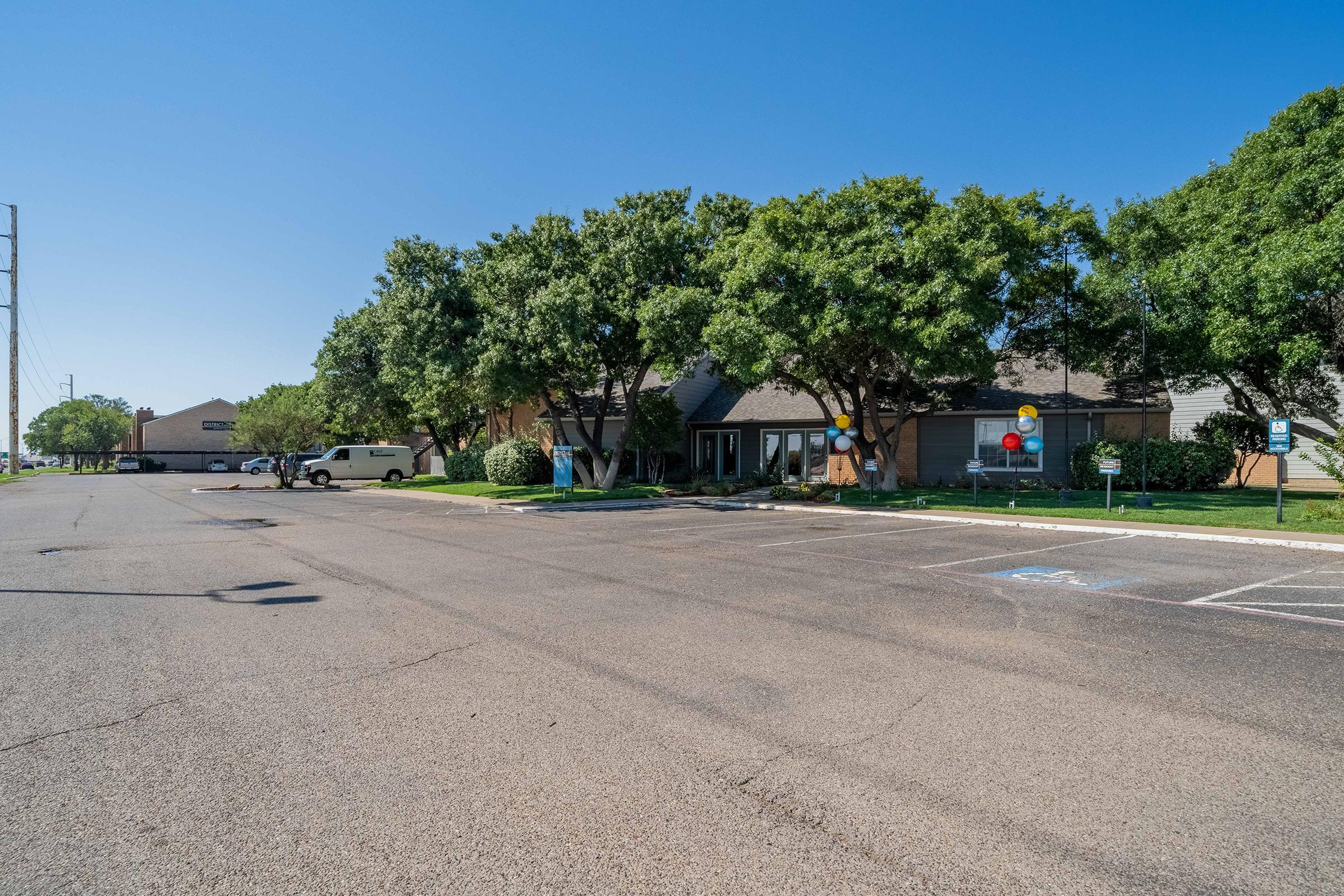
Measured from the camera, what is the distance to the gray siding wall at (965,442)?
79.8 ft

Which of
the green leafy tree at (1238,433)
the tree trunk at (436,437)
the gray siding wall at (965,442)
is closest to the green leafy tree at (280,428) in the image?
the tree trunk at (436,437)

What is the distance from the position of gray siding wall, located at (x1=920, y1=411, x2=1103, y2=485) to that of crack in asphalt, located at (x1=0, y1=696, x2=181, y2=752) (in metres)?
24.6

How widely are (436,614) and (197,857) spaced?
4.49m

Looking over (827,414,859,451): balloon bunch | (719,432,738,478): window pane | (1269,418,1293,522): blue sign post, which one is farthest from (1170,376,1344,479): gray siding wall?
(719,432,738,478): window pane

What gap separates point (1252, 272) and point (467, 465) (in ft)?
100

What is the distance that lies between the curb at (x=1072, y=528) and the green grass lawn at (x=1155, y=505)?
90 centimetres

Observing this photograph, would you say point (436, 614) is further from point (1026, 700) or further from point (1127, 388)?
point (1127, 388)

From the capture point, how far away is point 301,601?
27.1 feet

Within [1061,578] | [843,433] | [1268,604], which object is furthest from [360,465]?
[1268,604]

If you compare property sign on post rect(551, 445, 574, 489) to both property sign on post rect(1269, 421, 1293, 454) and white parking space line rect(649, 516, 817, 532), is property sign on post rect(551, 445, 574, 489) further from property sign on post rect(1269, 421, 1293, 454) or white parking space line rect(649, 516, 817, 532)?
property sign on post rect(1269, 421, 1293, 454)

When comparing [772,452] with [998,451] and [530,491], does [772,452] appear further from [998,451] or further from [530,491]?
[530,491]

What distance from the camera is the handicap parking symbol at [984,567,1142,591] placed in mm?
9164

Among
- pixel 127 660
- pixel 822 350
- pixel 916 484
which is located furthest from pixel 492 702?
pixel 916 484

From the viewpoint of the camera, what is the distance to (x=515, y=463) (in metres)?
30.5
